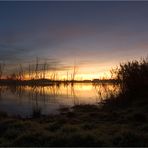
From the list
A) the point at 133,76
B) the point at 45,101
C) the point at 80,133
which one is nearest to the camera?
the point at 80,133

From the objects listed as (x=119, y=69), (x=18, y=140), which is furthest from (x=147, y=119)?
(x=119, y=69)

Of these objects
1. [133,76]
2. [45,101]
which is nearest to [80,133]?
[133,76]

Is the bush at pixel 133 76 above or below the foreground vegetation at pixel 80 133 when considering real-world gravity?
above

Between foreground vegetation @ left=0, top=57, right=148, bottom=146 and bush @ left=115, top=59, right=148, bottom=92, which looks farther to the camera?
bush @ left=115, top=59, right=148, bottom=92

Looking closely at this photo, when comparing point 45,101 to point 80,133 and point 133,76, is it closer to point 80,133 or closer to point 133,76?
point 133,76

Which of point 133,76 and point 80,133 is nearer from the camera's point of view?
point 80,133

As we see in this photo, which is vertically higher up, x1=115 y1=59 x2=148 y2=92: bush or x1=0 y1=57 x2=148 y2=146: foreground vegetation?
x1=115 y1=59 x2=148 y2=92: bush

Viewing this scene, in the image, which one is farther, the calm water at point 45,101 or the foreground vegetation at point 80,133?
the calm water at point 45,101

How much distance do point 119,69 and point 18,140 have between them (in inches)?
454

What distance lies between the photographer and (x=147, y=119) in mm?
10641

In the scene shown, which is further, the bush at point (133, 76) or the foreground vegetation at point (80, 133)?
the bush at point (133, 76)

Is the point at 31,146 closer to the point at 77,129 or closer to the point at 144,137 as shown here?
the point at 77,129

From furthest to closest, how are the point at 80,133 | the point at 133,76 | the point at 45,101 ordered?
the point at 45,101, the point at 133,76, the point at 80,133

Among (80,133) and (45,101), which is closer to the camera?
(80,133)
